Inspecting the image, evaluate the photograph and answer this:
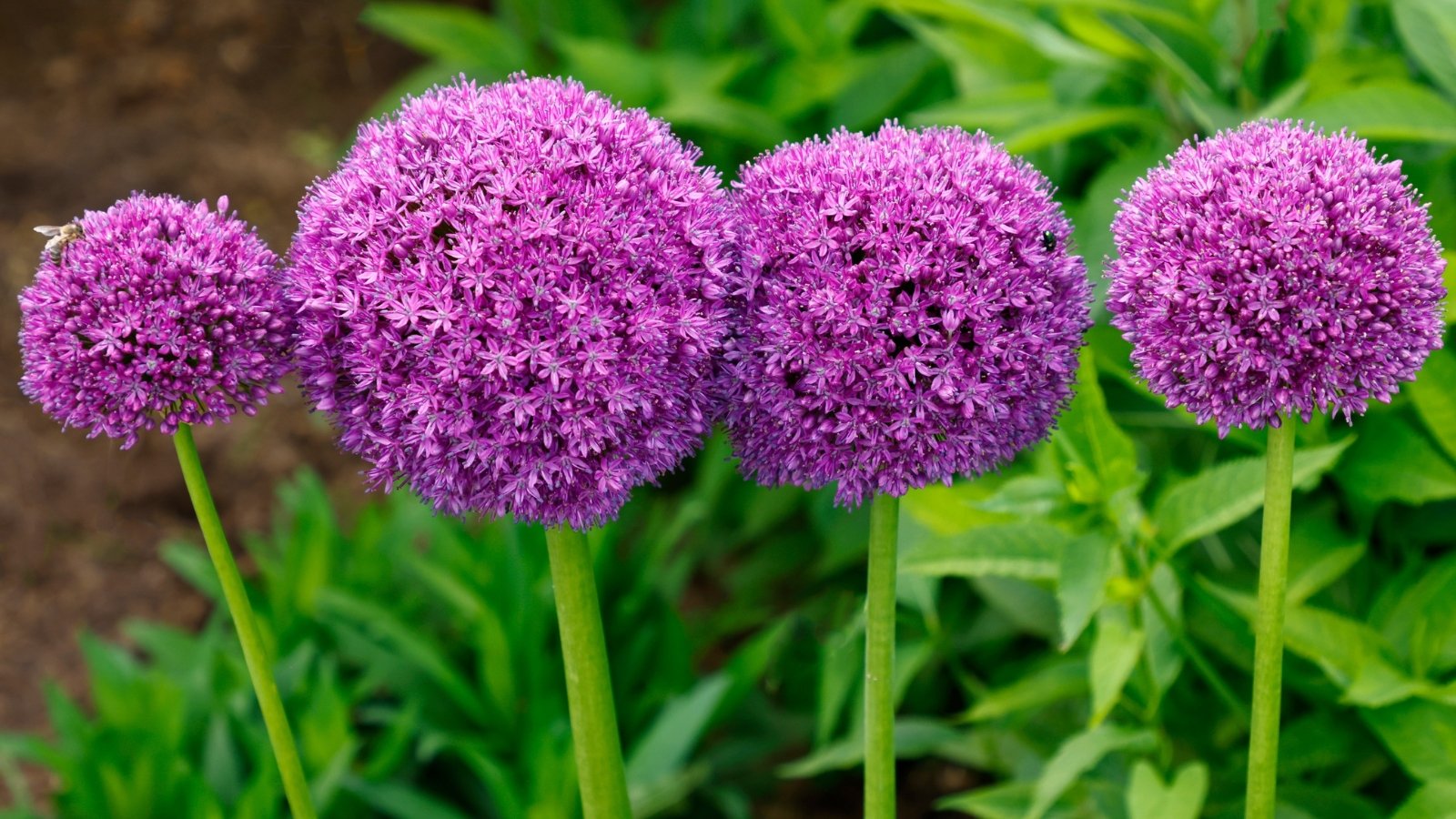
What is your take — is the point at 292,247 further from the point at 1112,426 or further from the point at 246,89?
the point at 246,89

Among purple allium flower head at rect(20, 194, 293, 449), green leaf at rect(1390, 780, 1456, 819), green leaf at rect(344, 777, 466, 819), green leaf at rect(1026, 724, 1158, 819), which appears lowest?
green leaf at rect(1390, 780, 1456, 819)

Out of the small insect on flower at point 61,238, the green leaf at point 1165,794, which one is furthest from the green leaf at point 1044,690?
the small insect on flower at point 61,238

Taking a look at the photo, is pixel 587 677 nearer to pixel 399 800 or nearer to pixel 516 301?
pixel 516 301

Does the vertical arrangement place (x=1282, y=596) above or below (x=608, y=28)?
below

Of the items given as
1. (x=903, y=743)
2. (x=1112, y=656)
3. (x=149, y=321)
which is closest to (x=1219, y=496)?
(x=1112, y=656)

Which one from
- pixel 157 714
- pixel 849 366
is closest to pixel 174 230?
pixel 849 366

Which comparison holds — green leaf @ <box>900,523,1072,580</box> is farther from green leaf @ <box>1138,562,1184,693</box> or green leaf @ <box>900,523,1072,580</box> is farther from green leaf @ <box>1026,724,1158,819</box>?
green leaf @ <box>1026,724,1158,819</box>

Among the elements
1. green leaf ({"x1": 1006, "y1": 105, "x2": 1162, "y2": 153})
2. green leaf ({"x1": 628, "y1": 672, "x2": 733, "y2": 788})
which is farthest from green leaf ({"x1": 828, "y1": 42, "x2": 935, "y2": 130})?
green leaf ({"x1": 628, "y1": 672, "x2": 733, "y2": 788})
